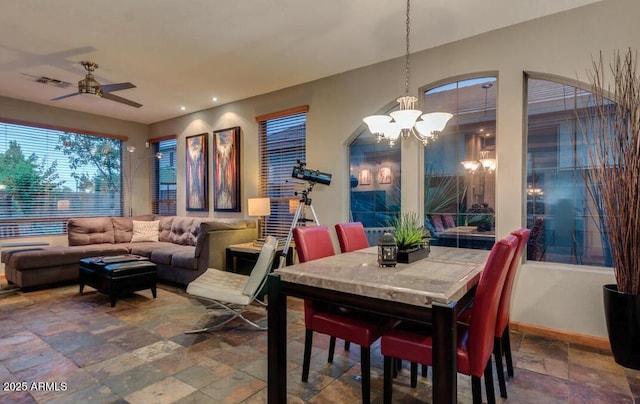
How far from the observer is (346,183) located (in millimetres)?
4184

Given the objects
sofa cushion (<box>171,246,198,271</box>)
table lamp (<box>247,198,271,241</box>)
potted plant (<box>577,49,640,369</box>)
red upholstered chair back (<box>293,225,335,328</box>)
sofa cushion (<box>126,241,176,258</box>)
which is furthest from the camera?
sofa cushion (<box>126,241,176,258</box>)

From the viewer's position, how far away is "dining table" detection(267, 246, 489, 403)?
1303 millimetres

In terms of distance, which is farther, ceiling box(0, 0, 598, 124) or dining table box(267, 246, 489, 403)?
ceiling box(0, 0, 598, 124)

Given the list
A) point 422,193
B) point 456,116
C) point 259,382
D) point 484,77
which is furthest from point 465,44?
point 259,382

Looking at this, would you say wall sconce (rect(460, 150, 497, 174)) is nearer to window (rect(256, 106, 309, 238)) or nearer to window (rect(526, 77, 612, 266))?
window (rect(526, 77, 612, 266))

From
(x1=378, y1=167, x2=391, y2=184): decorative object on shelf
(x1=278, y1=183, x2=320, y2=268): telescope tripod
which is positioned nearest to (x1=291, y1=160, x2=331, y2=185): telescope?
(x1=278, y1=183, x2=320, y2=268): telescope tripod

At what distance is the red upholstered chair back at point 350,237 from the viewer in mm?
2678

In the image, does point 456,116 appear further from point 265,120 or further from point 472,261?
point 265,120

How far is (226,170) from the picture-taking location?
5.40 metres

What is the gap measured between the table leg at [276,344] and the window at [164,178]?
524 centimetres

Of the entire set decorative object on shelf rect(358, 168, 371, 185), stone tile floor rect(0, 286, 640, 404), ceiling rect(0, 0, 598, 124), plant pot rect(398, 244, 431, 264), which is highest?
ceiling rect(0, 0, 598, 124)

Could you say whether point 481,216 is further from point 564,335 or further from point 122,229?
point 122,229

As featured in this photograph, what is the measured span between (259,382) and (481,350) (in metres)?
1.37

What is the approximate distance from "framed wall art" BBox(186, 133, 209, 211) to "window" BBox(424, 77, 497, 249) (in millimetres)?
3738
